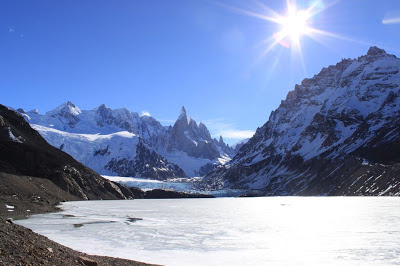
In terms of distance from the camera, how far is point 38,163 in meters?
116

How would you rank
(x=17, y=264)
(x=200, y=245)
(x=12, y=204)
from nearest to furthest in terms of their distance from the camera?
1. (x=17, y=264)
2. (x=200, y=245)
3. (x=12, y=204)

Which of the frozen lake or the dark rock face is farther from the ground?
the dark rock face

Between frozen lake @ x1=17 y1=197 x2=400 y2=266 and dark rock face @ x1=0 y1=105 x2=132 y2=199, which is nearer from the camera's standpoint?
frozen lake @ x1=17 y1=197 x2=400 y2=266

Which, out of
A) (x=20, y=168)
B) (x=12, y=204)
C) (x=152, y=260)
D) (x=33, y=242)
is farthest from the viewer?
(x=20, y=168)

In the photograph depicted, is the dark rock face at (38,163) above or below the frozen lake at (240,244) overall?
above

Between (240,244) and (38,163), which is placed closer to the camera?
(240,244)

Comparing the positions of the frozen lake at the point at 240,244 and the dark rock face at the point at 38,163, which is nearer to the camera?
the frozen lake at the point at 240,244

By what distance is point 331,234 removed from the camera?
36.8 metres

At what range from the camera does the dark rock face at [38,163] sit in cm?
10794

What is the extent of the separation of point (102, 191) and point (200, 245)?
394ft

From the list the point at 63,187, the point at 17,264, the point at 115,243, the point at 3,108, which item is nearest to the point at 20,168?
the point at 63,187

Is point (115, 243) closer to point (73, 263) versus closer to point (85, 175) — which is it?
point (73, 263)

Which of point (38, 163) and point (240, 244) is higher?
point (38, 163)

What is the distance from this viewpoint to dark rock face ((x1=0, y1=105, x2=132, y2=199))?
108m
